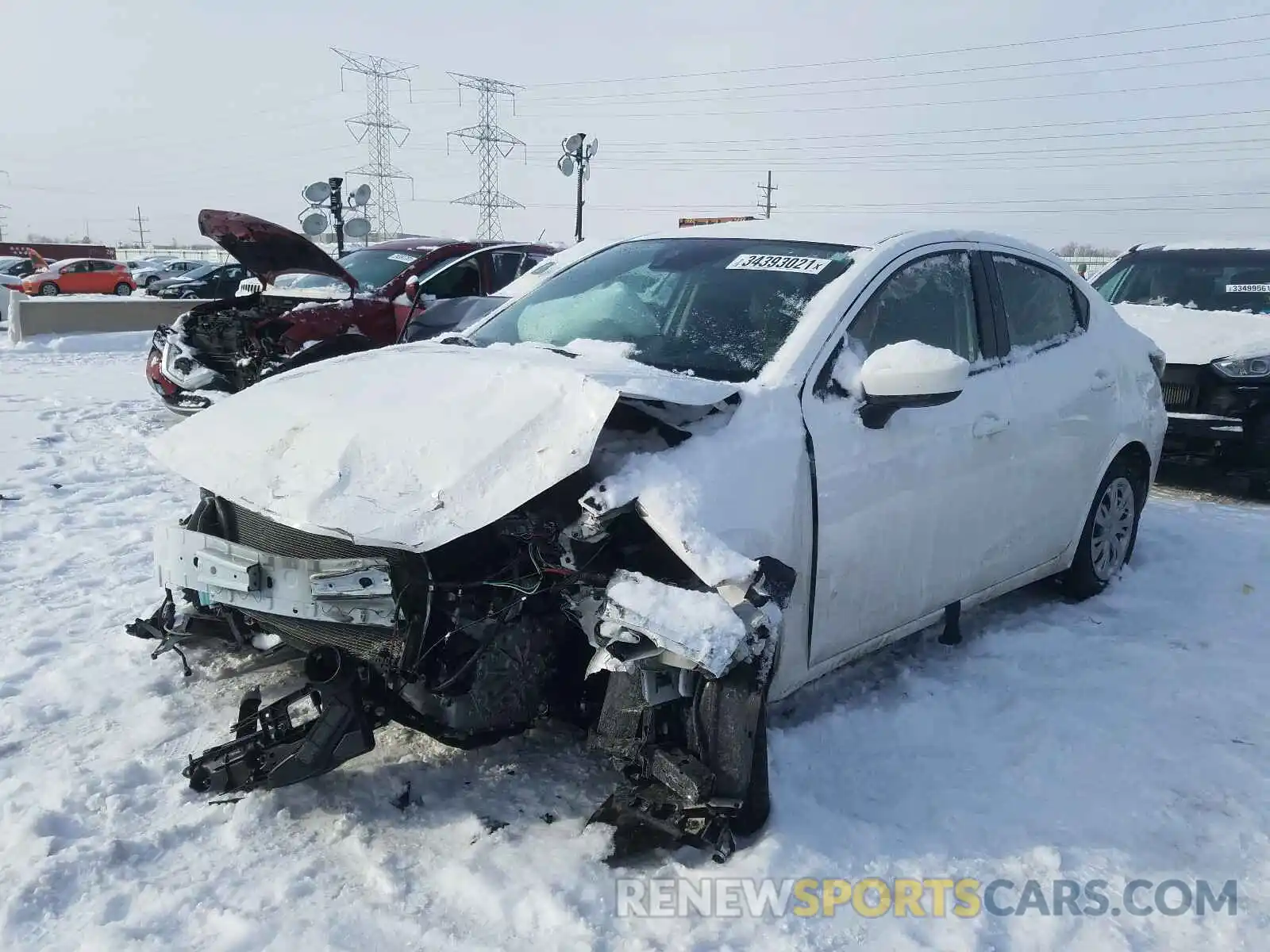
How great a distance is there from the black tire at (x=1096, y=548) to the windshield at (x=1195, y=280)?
12.4 ft

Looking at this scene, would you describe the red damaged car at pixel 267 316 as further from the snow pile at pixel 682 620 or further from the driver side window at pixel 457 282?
the snow pile at pixel 682 620

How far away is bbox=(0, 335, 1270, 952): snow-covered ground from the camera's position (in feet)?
7.86

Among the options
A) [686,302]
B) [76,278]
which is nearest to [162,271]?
[76,278]

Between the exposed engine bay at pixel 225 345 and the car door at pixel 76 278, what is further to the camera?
the car door at pixel 76 278

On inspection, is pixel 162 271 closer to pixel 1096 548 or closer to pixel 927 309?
pixel 1096 548

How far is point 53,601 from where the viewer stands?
170 inches

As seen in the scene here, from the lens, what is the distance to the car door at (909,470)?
309cm

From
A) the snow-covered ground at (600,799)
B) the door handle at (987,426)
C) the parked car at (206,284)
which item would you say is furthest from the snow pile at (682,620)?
the parked car at (206,284)

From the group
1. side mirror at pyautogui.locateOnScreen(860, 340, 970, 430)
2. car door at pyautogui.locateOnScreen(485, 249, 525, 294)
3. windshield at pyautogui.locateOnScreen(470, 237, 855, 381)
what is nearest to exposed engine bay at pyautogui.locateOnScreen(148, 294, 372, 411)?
car door at pyautogui.locateOnScreen(485, 249, 525, 294)

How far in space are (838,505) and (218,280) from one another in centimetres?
2658

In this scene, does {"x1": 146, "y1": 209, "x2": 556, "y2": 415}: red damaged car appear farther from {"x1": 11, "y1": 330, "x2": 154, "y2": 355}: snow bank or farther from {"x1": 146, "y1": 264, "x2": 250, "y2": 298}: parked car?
{"x1": 146, "y1": 264, "x2": 250, "y2": 298}: parked car

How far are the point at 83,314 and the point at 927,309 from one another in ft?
49.8

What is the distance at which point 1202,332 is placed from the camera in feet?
23.8

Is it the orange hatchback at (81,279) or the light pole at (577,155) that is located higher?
the light pole at (577,155)
